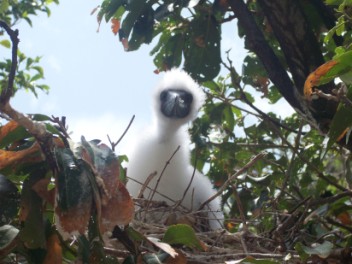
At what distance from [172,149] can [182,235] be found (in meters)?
1.92

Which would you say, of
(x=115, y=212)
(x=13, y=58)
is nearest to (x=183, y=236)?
(x=115, y=212)

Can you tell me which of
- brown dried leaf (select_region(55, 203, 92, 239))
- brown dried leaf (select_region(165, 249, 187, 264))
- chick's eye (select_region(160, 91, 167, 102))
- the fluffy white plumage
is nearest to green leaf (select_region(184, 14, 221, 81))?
the fluffy white plumage

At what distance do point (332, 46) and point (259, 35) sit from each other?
0.31 metres

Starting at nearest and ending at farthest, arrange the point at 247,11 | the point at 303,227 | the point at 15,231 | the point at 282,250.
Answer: the point at 15,231
the point at 282,250
the point at 303,227
the point at 247,11

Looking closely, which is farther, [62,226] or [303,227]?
[303,227]

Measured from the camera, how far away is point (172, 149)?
3375 millimetres

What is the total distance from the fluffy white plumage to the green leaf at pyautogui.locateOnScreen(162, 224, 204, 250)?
1170 mm

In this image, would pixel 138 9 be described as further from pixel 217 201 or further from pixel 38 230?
pixel 38 230

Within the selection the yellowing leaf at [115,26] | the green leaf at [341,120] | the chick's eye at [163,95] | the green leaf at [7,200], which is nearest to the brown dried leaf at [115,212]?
the green leaf at [7,200]

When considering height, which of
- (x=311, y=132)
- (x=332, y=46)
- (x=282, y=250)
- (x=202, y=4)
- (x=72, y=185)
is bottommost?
(x=282, y=250)

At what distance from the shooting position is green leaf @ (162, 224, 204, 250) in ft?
4.78

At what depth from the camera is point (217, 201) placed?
10.3ft

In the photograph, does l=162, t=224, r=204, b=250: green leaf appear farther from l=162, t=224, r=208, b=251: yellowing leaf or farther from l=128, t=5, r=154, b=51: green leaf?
l=128, t=5, r=154, b=51: green leaf

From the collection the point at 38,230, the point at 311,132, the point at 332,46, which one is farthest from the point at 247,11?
the point at 38,230
